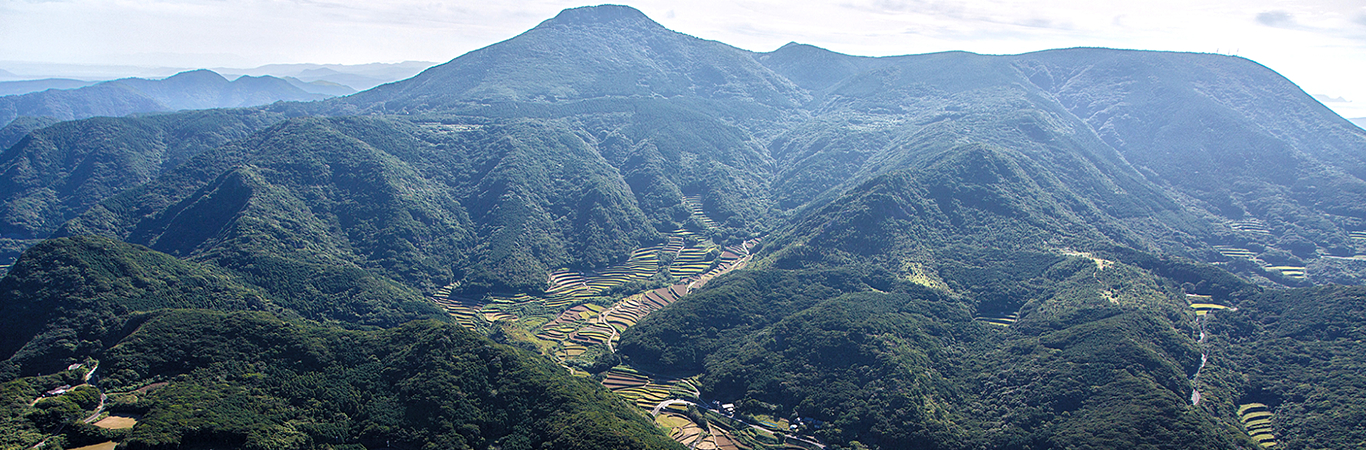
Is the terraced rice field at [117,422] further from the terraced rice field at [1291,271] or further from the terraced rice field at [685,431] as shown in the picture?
the terraced rice field at [1291,271]

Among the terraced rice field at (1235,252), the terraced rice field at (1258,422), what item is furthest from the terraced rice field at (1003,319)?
the terraced rice field at (1235,252)

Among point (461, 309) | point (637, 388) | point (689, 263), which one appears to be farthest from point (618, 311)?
point (689, 263)

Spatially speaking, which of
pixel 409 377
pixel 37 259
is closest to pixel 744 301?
pixel 409 377

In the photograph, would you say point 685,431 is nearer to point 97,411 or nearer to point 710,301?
point 710,301

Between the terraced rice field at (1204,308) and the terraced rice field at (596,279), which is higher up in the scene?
the terraced rice field at (1204,308)

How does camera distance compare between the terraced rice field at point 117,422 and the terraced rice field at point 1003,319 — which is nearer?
the terraced rice field at point 117,422

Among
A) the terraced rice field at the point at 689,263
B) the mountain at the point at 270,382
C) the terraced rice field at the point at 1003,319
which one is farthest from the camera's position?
the terraced rice field at the point at 689,263
